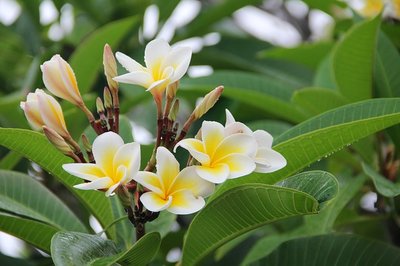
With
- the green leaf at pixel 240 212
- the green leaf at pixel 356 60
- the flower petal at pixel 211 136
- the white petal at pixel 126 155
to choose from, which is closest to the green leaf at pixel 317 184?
the green leaf at pixel 240 212

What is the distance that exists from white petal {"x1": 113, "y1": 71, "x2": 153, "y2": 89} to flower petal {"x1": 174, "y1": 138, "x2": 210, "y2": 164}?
120mm

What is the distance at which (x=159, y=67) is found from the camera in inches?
41.3

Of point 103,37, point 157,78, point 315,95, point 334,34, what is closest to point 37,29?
point 103,37

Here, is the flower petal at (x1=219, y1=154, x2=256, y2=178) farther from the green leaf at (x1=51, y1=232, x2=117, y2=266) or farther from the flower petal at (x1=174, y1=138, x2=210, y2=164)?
the green leaf at (x1=51, y1=232, x2=117, y2=266)

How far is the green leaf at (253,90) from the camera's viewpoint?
1577 mm

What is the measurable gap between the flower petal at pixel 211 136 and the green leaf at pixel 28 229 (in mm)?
328

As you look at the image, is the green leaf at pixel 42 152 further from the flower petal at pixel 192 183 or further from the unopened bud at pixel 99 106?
the flower petal at pixel 192 183

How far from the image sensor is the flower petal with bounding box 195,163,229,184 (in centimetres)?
92

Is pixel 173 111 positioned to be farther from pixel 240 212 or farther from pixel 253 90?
pixel 253 90

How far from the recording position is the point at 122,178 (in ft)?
3.04

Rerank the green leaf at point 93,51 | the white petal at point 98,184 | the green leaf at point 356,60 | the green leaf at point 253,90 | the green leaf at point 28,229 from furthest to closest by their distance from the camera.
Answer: the green leaf at point 93,51, the green leaf at point 253,90, the green leaf at point 356,60, the green leaf at point 28,229, the white petal at point 98,184

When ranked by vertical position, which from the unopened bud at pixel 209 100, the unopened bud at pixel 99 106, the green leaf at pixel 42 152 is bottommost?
the unopened bud at pixel 209 100

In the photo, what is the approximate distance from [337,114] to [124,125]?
42 centimetres

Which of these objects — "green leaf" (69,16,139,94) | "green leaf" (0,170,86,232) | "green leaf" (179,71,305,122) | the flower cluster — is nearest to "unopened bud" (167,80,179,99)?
the flower cluster
